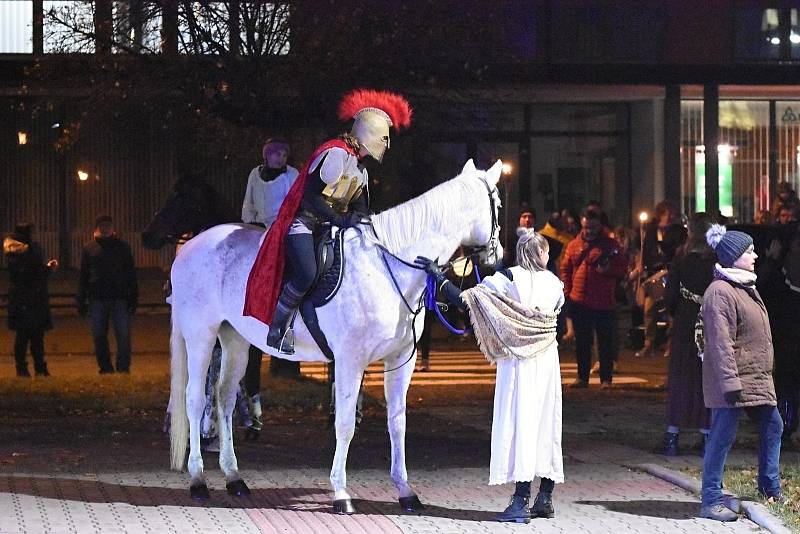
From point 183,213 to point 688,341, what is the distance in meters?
4.70

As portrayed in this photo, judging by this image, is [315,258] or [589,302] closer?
[315,258]

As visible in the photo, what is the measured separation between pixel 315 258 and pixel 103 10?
9.65 meters

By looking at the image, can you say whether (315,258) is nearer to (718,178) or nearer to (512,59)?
(512,59)

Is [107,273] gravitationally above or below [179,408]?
above

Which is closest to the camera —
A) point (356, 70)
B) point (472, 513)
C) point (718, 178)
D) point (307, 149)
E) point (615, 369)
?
point (472, 513)

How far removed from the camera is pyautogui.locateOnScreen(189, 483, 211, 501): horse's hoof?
9.99 m

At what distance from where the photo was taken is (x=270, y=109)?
17.4 metres

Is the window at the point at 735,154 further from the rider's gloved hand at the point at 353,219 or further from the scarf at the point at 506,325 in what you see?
the scarf at the point at 506,325

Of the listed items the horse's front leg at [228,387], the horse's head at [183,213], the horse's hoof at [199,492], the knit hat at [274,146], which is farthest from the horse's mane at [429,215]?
the horse's head at [183,213]

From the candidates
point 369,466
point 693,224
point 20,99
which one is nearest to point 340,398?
point 369,466

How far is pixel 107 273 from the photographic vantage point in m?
18.6

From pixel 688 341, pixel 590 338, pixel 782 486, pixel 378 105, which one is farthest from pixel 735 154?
pixel 378 105

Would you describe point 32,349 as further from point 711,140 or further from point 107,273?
point 711,140

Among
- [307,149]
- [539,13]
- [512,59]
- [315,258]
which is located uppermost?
[539,13]
